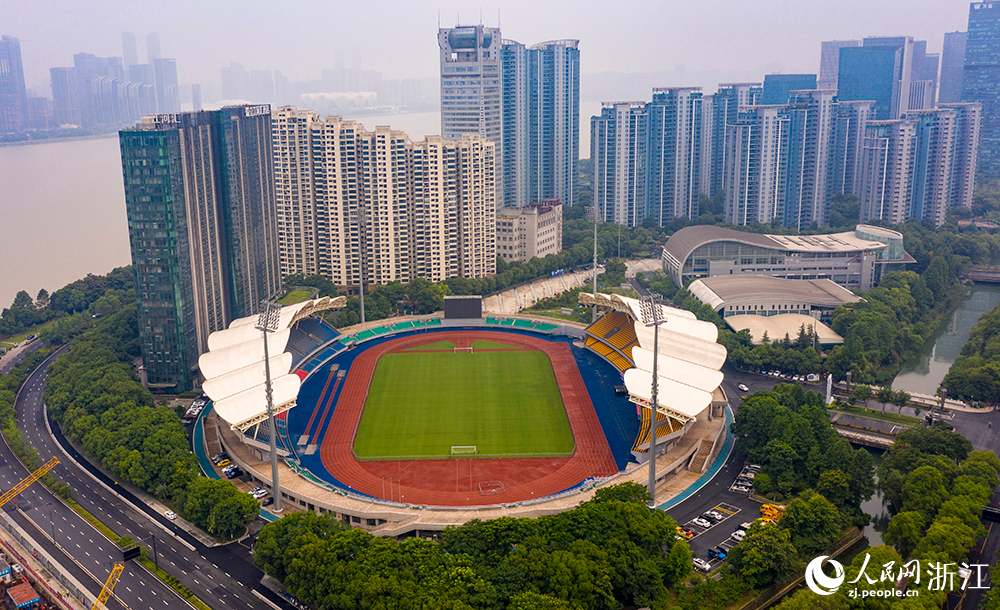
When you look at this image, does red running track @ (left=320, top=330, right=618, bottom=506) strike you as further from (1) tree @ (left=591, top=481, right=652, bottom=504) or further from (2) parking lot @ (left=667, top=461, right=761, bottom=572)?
(2) parking lot @ (left=667, top=461, right=761, bottom=572)

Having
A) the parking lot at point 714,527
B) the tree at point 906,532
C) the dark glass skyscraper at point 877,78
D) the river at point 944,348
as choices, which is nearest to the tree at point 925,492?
the tree at point 906,532

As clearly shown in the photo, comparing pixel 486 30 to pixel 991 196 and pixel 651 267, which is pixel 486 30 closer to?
pixel 651 267

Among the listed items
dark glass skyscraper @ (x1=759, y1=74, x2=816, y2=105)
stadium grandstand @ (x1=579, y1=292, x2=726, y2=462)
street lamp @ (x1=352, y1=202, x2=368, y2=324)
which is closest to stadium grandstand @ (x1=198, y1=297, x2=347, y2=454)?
street lamp @ (x1=352, y1=202, x2=368, y2=324)

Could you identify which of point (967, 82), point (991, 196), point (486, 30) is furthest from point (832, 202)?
point (967, 82)

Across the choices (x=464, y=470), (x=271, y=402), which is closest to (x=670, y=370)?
(x=464, y=470)

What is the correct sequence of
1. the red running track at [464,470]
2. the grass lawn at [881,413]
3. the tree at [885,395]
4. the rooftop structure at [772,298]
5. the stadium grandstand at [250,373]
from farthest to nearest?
the rooftop structure at [772,298], the tree at [885,395], the grass lawn at [881,413], the stadium grandstand at [250,373], the red running track at [464,470]

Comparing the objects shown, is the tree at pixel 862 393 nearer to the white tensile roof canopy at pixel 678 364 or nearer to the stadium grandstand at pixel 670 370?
the stadium grandstand at pixel 670 370
